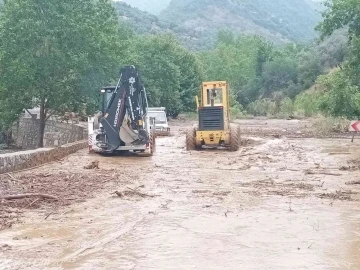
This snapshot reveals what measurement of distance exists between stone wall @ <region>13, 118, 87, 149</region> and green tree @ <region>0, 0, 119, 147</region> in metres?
2.85

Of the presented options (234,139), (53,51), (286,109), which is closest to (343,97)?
(234,139)

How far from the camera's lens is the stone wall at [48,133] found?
31139 millimetres

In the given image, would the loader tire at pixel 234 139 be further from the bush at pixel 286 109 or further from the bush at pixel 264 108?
the bush at pixel 264 108

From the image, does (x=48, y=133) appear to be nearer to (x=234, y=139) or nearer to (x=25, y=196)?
(x=234, y=139)

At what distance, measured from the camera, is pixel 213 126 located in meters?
24.7

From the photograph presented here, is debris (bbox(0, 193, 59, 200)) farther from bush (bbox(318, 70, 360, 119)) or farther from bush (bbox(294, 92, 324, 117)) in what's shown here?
bush (bbox(294, 92, 324, 117))

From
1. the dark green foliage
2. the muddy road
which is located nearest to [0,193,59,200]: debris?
the muddy road

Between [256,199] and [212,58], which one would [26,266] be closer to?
[256,199]

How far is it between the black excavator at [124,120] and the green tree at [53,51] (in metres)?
5.34

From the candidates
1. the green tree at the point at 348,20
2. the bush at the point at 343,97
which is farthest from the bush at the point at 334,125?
the green tree at the point at 348,20

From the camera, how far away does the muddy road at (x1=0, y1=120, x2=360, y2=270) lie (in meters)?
7.80

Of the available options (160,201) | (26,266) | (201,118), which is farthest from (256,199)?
(201,118)

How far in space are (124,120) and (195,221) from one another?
1160 cm

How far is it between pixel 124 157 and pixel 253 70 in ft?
244
